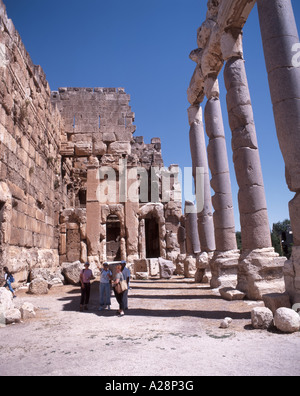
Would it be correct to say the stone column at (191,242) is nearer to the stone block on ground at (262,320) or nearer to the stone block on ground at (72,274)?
the stone block on ground at (72,274)

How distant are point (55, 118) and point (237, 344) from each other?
14.7 meters

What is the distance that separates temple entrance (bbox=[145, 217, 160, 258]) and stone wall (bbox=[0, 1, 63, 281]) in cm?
891

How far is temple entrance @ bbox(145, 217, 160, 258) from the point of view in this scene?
2178 cm

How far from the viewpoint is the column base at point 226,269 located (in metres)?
9.20

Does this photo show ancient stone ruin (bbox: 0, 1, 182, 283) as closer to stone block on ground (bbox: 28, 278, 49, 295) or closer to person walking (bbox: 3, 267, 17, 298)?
person walking (bbox: 3, 267, 17, 298)

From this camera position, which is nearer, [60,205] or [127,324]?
[127,324]

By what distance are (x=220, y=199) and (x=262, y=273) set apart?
361 centimetres

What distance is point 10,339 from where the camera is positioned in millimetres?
4293

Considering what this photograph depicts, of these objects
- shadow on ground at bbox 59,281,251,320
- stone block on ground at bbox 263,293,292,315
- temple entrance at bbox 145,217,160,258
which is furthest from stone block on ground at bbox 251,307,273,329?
temple entrance at bbox 145,217,160,258

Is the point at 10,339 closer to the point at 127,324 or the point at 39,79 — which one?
the point at 127,324

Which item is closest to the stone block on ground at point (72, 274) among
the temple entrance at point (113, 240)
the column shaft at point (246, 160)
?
the column shaft at point (246, 160)

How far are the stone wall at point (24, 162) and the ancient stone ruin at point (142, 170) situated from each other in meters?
0.04
